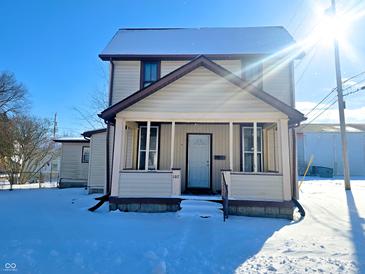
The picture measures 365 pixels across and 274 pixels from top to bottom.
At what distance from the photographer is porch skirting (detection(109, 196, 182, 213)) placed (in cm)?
757

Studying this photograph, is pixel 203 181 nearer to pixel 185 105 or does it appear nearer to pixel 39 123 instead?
pixel 185 105

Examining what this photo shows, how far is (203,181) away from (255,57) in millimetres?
5841

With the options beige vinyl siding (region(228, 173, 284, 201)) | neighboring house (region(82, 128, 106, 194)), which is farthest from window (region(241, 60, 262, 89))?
neighboring house (region(82, 128, 106, 194))

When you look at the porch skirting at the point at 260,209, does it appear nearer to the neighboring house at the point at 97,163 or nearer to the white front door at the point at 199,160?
the white front door at the point at 199,160

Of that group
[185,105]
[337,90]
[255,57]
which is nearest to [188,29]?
[255,57]

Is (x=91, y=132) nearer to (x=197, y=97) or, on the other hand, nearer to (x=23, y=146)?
(x=197, y=97)

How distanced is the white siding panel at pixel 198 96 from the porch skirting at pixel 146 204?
3.03m

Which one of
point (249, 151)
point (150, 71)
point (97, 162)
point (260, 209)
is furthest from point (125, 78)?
point (260, 209)

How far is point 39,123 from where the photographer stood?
2448cm

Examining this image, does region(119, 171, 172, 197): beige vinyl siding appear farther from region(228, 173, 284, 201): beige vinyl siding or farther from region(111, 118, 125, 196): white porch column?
region(228, 173, 284, 201): beige vinyl siding

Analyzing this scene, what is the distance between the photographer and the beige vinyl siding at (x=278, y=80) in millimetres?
9820

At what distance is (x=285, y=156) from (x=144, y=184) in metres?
4.74

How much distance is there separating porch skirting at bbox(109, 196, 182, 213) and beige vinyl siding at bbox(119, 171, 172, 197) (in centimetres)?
16

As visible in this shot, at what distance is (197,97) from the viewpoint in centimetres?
796
